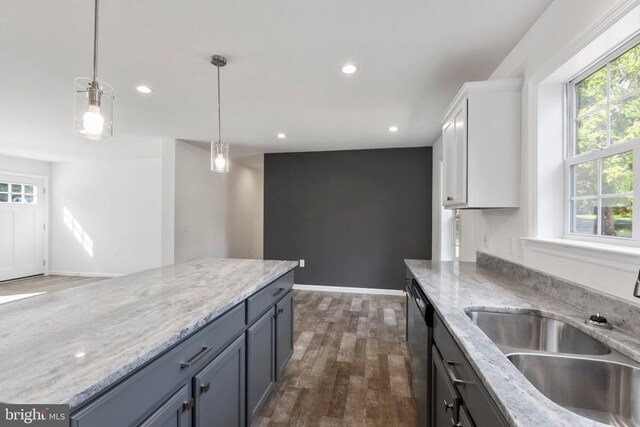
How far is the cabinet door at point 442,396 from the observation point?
1039 mm

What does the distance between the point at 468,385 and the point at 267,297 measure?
1.27 metres

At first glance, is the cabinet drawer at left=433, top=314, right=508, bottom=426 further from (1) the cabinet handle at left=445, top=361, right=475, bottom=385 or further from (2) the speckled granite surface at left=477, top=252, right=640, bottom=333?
(2) the speckled granite surface at left=477, top=252, right=640, bottom=333

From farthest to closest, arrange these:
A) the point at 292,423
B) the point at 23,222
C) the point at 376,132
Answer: the point at 23,222, the point at 376,132, the point at 292,423

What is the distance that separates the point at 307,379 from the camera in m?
2.34

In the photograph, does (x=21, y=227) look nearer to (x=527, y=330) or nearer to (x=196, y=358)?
(x=196, y=358)

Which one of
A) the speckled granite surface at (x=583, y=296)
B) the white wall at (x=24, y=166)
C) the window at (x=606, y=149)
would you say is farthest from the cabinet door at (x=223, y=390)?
the white wall at (x=24, y=166)

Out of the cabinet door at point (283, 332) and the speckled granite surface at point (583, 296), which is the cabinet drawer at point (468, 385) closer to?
the speckled granite surface at point (583, 296)

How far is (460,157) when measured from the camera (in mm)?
2123

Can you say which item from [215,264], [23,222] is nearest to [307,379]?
[215,264]

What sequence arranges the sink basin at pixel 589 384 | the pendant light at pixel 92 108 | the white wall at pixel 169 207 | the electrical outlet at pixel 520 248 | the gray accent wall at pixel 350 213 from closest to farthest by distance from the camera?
the sink basin at pixel 589 384 < the pendant light at pixel 92 108 < the electrical outlet at pixel 520 248 < the white wall at pixel 169 207 < the gray accent wall at pixel 350 213

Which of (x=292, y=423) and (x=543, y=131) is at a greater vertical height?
(x=543, y=131)

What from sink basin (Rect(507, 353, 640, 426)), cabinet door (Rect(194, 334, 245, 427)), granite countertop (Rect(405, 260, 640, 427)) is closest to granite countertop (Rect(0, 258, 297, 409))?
cabinet door (Rect(194, 334, 245, 427))

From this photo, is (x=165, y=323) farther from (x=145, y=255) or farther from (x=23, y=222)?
(x=23, y=222)

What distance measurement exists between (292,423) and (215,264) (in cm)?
125
